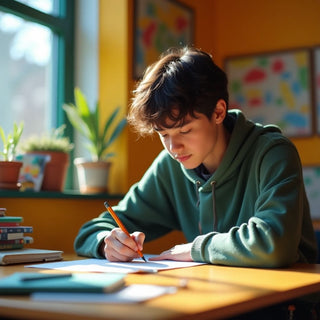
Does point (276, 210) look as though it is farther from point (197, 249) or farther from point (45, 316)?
point (45, 316)

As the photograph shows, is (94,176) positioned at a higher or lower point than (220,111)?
lower

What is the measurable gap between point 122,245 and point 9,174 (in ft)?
2.44

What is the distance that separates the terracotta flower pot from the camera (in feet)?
7.89

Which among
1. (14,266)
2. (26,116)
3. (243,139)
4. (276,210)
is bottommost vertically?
(14,266)

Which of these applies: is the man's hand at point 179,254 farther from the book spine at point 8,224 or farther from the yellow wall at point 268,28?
the yellow wall at point 268,28

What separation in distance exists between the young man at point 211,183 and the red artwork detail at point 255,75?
1.72 metres

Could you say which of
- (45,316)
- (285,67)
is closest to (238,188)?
(45,316)

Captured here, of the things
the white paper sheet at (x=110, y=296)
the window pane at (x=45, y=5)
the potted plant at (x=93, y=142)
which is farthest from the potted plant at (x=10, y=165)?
the white paper sheet at (x=110, y=296)

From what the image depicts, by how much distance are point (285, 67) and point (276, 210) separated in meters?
2.19

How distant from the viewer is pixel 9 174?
2.14 meters

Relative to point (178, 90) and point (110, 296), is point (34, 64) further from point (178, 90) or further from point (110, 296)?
point (110, 296)

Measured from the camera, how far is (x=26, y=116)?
2641mm

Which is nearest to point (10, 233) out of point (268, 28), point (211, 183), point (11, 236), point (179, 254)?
point (11, 236)

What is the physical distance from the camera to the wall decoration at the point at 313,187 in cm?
336
